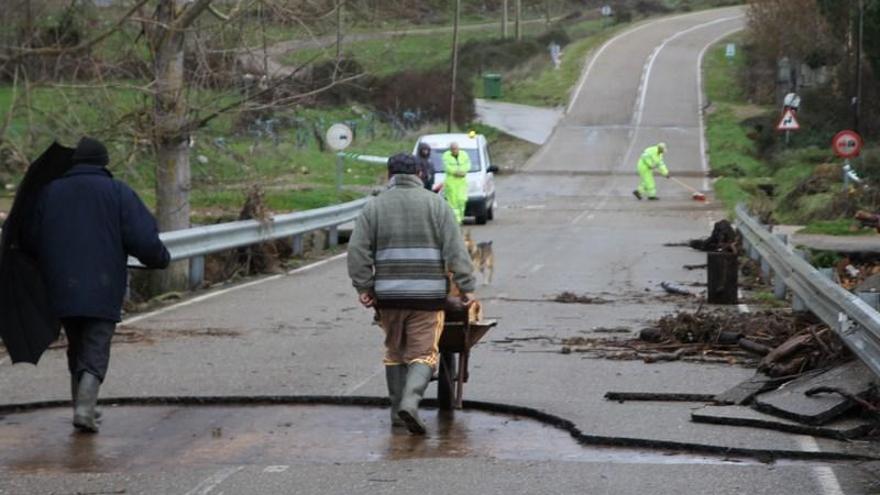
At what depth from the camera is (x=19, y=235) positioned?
971 cm

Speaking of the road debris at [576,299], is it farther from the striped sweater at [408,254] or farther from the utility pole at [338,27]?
the striped sweater at [408,254]

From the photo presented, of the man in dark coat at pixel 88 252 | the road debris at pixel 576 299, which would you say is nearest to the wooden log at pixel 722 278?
the road debris at pixel 576 299

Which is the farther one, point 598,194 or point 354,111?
point 354,111

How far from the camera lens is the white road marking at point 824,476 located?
7.56 metres

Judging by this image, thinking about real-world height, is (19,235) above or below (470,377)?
above

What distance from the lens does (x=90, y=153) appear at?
31.8ft

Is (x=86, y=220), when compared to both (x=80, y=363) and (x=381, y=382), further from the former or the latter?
(x=381, y=382)

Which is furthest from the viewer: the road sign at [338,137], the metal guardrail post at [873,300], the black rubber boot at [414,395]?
the road sign at [338,137]

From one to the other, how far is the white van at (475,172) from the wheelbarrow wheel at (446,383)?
69.6 ft

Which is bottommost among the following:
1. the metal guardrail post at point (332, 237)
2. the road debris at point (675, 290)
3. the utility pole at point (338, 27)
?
the metal guardrail post at point (332, 237)

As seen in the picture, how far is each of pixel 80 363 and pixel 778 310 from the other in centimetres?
836

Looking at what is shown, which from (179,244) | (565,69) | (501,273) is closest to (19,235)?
(179,244)

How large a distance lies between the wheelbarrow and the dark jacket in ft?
5.87

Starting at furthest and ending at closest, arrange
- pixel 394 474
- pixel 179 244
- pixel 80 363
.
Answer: pixel 179 244, pixel 80 363, pixel 394 474
